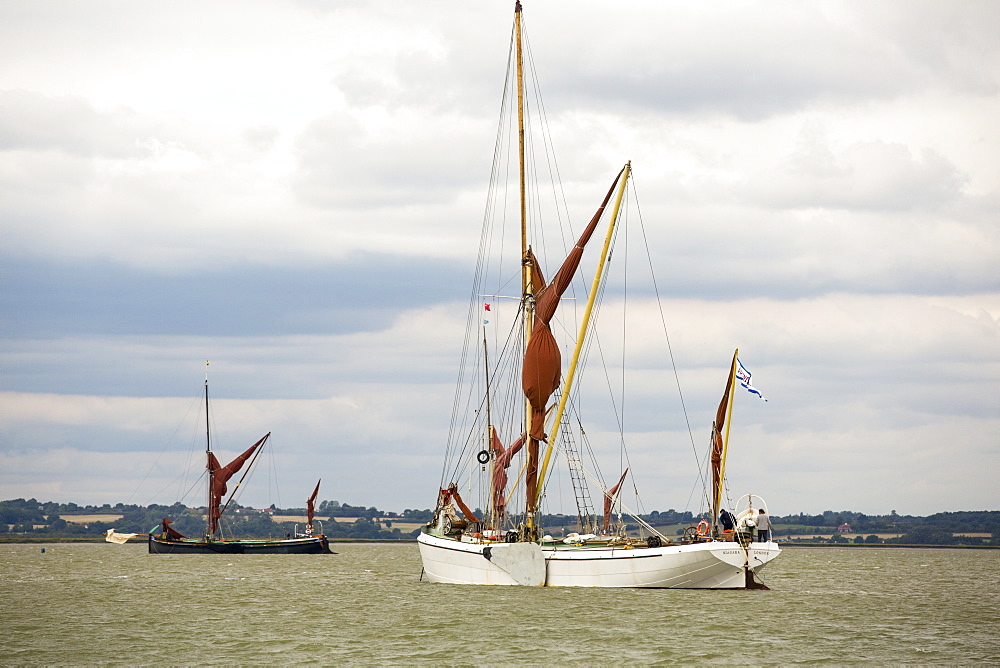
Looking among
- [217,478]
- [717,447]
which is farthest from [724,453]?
[217,478]

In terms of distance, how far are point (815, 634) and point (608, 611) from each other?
11310mm

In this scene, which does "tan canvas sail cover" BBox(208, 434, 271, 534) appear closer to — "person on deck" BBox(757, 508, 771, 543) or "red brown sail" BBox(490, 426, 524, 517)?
"red brown sail" BBox(490, 426, 524, 517)

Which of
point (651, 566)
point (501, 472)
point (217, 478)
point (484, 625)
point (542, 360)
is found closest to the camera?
point (484, 625)

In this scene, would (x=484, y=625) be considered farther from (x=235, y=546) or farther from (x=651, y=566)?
(x=235, y=546)

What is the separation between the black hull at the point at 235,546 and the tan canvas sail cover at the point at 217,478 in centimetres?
275

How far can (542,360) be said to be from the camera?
71188 millimetres

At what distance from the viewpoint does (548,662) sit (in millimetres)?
45250

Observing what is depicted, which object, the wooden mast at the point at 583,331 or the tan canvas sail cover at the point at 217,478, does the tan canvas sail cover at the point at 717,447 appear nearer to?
the wooden mast at the point at 583,331

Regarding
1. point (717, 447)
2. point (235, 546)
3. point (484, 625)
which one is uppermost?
point (717, 447)

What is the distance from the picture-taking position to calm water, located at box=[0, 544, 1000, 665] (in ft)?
155

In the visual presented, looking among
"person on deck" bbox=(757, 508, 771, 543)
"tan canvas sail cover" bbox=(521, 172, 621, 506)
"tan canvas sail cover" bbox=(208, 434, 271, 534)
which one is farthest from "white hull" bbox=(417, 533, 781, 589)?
"tan canvas sail cover" bbox=(208, 434, 271, 534)

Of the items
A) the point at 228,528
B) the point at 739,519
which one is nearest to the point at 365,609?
the point at 739,519

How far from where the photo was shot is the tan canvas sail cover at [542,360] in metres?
70.8

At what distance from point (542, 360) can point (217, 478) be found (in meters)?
99.0
